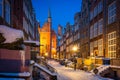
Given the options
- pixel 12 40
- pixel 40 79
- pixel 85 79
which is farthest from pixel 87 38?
pixel 12 40

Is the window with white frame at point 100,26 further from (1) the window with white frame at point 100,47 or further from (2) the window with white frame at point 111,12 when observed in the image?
(2) the window with white frame at point 111,12

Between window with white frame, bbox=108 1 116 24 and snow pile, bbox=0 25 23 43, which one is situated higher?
window with white frame, bbox=108 1 116 24

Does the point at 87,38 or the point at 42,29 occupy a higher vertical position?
the point at 42,29

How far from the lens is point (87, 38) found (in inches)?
1692

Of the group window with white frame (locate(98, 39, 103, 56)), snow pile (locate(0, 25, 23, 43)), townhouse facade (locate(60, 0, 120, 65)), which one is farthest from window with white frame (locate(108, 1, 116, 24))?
snow pile (locate(0, 25, 23, 43))

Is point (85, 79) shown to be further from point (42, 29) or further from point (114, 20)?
point (42, 29)

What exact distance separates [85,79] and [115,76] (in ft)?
17.8

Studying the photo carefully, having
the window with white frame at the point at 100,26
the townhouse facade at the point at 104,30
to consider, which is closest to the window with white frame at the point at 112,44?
the townhouse facade at the point at 104,30

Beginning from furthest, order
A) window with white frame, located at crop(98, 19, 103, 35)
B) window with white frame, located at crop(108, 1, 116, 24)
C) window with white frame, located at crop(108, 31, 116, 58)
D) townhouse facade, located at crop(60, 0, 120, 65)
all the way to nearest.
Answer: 1. window with white frame, located at crop(98, 19, 103, 35)
2. window with white frame, located at crop(108, 1, 116, 24)
3. window with white frame, located at crop(108, 31, 116, 58)
4. townhouse facade, located at crop(60, 0, 120, 65)

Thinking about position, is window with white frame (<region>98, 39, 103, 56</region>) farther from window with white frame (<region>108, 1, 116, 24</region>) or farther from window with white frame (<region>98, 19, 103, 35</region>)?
window with white frame (<region>108, 1, 116, 24</region>)

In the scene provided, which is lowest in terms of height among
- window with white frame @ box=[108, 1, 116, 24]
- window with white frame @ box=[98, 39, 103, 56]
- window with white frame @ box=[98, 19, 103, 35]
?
window with white frame @ box=[98, 39, 103, 56]

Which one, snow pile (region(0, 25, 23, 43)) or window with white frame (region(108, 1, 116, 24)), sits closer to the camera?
snow pile (region(0, 25, 23, 43))

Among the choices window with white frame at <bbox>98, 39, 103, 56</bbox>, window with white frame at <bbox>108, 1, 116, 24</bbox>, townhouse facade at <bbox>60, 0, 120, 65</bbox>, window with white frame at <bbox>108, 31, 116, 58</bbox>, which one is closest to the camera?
townhouse facade at <bbox>60, 0, 120, 65</bbox>

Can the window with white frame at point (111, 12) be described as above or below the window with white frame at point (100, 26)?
above
